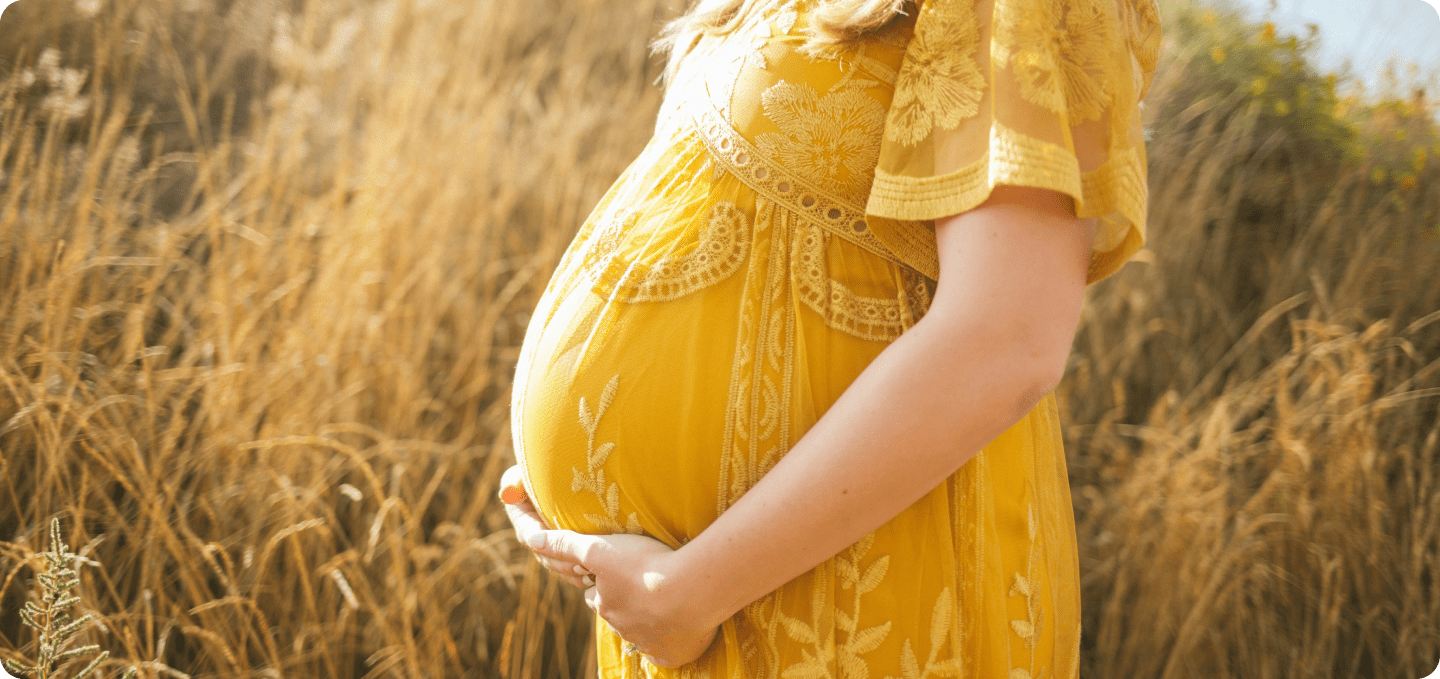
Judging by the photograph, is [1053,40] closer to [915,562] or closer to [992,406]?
[992,406]

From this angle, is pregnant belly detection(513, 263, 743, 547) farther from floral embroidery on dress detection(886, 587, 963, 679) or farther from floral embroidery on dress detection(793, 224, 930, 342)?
floral embroidery on dress detection(886, 587, 963, 679)

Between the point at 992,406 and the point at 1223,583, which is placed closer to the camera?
the point at 992,406

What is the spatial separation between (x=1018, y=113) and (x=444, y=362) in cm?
193

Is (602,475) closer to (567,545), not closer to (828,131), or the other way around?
(567,545)

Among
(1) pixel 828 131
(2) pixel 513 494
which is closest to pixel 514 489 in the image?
(2) pixel 513 494

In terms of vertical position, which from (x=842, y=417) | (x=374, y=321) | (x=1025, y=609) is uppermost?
(x=842, y=417)

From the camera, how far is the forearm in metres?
0.56

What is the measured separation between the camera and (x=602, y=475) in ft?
2.38

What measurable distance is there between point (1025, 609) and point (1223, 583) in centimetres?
140

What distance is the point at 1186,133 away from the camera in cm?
244

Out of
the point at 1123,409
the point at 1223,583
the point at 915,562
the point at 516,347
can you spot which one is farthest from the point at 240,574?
the point at 1123,409

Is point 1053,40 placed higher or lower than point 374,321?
higher

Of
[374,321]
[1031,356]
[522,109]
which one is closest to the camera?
[1031,356]

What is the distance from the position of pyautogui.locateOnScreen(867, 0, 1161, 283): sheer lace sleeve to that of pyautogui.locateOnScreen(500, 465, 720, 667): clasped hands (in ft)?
1.13
